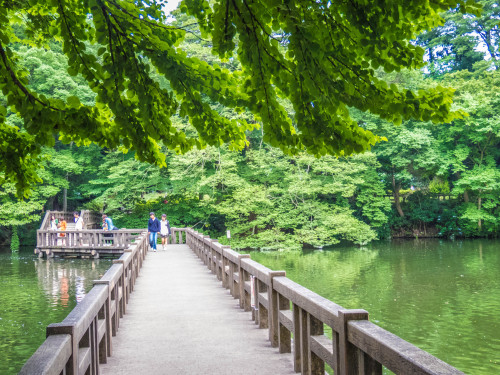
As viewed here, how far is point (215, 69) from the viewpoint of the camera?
4703 mm

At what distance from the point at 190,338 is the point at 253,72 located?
3.18 metres

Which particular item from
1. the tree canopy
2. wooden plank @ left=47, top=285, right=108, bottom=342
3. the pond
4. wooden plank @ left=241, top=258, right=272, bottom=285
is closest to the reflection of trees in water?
the pond

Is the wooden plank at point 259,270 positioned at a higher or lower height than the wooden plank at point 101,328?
higher

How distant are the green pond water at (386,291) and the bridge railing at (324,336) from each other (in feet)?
17.0

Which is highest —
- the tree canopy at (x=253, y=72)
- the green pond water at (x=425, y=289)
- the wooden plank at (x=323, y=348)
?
the tree canopy at (x=253, y=72)

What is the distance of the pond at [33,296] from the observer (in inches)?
398

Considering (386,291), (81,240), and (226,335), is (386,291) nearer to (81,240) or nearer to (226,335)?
(226,335)

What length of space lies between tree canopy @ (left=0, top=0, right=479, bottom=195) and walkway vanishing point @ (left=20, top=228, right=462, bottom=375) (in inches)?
57.6

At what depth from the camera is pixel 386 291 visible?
1559 cm

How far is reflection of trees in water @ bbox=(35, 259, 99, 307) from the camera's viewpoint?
15273mm

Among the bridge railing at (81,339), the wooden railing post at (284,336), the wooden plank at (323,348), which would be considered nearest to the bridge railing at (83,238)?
the bridge railing at (81,339)

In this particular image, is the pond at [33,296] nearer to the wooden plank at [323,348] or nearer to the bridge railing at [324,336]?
the bridge railing at [324,336]

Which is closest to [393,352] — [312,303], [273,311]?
[312,303]

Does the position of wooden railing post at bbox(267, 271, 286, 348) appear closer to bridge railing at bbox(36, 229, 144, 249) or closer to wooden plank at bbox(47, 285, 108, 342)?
wooden plank at bbox(47, 285, 108, 342)
